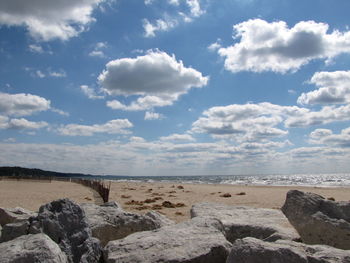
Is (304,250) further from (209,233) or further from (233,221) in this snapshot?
(233,221)

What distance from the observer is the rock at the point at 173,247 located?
4270 millimetres

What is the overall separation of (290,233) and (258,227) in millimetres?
572

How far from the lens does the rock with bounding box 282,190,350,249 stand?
5.83 m

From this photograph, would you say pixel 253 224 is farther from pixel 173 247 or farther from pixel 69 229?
pixel 69 229

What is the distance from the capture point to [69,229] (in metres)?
5.26

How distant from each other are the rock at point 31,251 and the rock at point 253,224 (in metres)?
3.34

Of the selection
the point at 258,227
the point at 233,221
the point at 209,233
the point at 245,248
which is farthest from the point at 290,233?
the point at 245,248

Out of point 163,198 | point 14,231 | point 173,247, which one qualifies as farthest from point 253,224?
point 163,198

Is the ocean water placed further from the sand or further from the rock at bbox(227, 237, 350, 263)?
the rock at bbox(227, 237, 350, 263)

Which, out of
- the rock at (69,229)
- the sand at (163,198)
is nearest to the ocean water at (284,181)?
the sand at (163,198)

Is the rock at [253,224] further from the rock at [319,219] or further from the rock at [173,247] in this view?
the rock at [173,247]

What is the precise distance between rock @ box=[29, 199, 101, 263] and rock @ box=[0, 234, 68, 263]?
2.23 feet

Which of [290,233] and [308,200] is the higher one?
[308,200]

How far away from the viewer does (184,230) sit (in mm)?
5098
